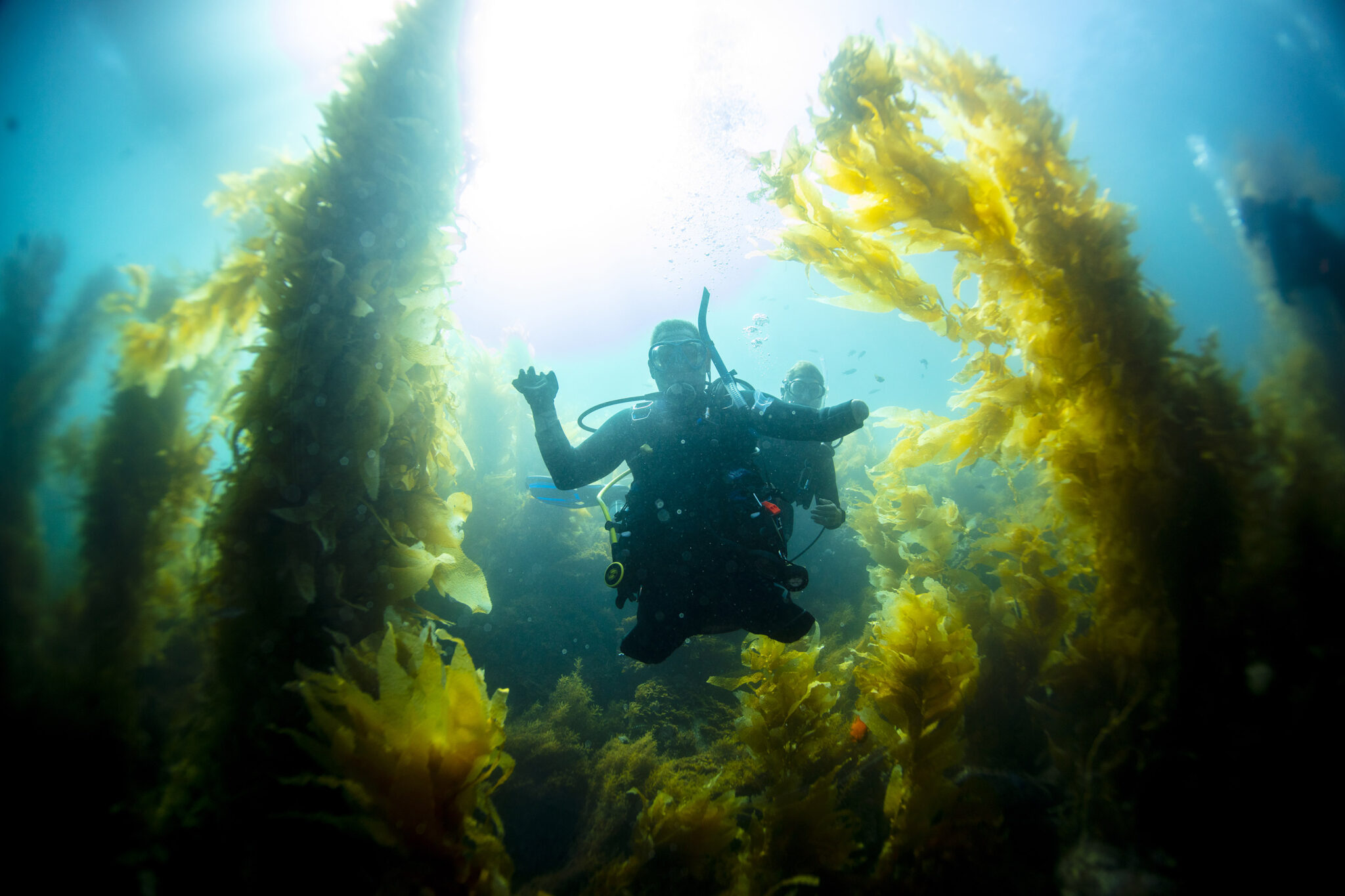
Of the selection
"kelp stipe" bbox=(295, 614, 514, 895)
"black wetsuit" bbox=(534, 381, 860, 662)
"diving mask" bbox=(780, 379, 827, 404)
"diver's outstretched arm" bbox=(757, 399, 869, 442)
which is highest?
"diving mask" bbox=(780, 379, 827, 404)

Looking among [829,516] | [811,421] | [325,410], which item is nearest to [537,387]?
[325,410]

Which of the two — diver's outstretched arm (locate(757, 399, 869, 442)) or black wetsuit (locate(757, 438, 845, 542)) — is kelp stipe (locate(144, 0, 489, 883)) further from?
black wetsuit (locate(757, 438, 845, 542))

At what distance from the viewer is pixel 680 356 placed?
12.6 ft

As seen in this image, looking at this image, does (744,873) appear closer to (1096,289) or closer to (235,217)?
(1096,289)

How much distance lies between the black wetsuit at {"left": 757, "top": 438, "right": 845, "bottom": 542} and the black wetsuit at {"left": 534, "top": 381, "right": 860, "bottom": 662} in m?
1.48

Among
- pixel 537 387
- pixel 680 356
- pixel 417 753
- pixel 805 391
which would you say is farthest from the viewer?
pixel 805 391

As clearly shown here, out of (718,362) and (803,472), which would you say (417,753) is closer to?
(718,362)

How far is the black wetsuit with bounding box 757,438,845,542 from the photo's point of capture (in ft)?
16.6

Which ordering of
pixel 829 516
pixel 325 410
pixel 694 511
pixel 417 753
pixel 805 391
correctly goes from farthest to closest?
pixel 805 391 < pixel 829 516 < pixel 694 511 < pixel 325 410 < pixel 417 753

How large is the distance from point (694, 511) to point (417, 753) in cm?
192

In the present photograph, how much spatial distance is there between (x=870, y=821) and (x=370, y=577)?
377cm

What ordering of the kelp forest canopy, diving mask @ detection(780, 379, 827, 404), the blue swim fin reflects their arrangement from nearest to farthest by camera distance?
1. the kelp forest canopy
2. the blue swim fin
3. diving mask @ detection(780, 379, 827, 404)

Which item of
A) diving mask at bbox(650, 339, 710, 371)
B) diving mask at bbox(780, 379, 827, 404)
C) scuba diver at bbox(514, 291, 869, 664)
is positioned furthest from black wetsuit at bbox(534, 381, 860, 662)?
diving mask at bbox(780, 379, 827, 404)

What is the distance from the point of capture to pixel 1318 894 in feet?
4.25
